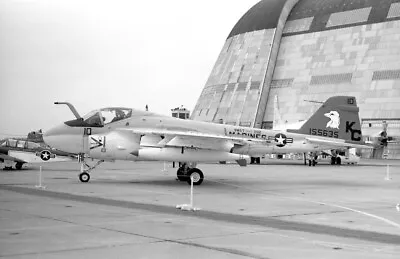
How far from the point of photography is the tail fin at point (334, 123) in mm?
25852

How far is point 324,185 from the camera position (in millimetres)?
23891

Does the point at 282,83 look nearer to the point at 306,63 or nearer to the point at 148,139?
the point at 306,63

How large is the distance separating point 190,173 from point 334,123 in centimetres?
823

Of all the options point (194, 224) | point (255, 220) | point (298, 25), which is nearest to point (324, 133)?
point (255, 220)

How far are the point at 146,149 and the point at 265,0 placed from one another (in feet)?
263

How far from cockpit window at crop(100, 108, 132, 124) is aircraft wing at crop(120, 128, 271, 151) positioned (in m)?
0.66

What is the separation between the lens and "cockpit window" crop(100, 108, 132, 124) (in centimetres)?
2230

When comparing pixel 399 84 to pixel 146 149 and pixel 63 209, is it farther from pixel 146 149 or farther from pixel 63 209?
pixel 63 209

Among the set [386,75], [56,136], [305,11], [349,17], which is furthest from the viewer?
[305,11]

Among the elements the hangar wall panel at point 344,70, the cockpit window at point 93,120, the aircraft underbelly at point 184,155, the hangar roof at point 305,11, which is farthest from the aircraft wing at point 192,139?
the hangar roof at point 305,11

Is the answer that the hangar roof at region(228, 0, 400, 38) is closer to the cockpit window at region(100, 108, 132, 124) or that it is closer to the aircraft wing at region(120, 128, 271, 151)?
the aircraft wing at region(120, 128, 271, 151)

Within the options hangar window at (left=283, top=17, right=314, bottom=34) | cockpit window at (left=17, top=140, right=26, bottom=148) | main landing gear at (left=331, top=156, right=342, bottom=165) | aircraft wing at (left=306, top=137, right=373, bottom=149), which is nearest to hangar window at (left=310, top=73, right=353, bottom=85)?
hangar window at (left=283, top=17, right=314, bottom=34)

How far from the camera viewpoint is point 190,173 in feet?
74.1

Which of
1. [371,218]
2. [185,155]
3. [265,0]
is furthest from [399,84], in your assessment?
[371,218]
